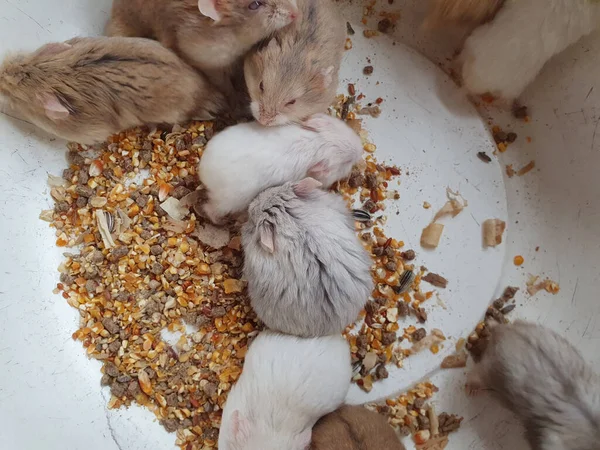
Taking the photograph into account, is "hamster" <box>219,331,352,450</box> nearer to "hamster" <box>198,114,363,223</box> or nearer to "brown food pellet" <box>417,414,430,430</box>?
"brown food pellet" <box>417,414,430,430</box>

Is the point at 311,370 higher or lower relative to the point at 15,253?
Answer: higher

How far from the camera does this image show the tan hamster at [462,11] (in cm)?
265

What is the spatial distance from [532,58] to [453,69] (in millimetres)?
605

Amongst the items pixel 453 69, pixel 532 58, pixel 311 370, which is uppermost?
pixel 532 58

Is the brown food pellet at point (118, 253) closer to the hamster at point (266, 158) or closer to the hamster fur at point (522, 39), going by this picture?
the hamster at point (266, 158)

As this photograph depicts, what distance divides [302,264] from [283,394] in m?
0.60

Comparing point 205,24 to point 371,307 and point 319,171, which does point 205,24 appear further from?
point 371,307

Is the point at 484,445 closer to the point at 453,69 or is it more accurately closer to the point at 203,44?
the point at 453,69

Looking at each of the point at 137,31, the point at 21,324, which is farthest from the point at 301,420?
the point at 137,31

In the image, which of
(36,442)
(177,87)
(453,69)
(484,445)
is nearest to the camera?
(36,442)

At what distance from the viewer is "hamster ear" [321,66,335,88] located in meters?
2.49

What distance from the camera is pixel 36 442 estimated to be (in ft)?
7.62

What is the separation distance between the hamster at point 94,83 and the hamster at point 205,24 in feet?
0.31

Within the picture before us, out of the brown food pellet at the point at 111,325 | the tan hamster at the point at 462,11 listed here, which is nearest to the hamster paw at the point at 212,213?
the brown food pellet at the point at 111,325
